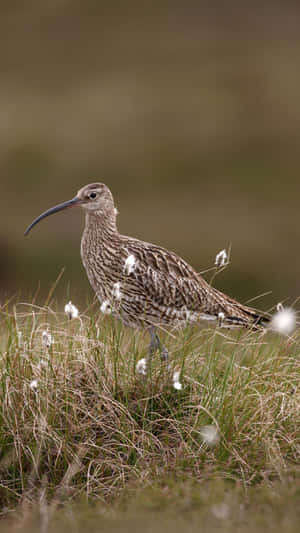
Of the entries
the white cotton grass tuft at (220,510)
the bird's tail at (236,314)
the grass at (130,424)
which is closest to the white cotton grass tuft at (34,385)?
the grass at (130,424)

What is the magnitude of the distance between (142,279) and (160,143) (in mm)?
26150

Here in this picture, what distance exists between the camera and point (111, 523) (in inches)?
178

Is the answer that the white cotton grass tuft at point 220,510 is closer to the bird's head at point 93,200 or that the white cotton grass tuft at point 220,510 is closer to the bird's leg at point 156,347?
the bird's leg at point 156,347

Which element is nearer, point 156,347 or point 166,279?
point 156,347

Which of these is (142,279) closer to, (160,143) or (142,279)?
(142,279)

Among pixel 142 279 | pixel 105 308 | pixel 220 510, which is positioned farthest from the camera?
pixel 142 279

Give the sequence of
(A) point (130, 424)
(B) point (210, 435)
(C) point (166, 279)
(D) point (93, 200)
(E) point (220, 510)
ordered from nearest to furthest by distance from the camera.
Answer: (E) point (220, 510) < (B) point (210, 435) < (A) point (130, 424) < (C) point (166, 279) < (D) point (93, 200)

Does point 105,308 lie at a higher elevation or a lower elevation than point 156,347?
higher

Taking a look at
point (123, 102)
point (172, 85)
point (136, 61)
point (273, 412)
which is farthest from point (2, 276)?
point (273, 412)

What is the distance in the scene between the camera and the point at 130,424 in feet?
19.5

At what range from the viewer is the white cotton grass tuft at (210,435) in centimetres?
562

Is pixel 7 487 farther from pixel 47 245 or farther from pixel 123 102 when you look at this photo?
pixel 123 102

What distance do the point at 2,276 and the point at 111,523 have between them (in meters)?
22.5

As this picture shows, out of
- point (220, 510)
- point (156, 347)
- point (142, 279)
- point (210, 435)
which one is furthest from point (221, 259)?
point (220, 510)
